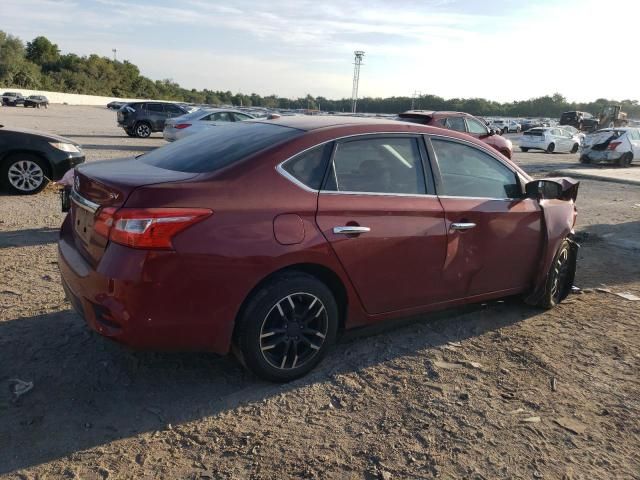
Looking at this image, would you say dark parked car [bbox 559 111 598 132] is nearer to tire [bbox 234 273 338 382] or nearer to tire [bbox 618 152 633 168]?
tire [bbox 618 152 633 168]

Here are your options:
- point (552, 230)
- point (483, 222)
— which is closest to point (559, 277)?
point (552, 230)

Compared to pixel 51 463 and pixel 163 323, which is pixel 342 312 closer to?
pixel 163 323

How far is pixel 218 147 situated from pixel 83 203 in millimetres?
932

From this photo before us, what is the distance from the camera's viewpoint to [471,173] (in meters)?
4.34

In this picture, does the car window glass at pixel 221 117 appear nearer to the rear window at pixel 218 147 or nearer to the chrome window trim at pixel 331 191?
the rear window at pixel 218 147

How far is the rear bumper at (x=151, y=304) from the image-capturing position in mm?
2902

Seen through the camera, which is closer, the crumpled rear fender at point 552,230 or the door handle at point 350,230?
the door handle at point 350,230

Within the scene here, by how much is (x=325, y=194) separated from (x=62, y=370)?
2033mm

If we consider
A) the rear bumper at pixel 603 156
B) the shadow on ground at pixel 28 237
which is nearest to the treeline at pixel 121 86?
the rear bumper at pixel 603 156

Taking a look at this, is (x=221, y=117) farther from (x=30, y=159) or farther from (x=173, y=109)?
(x=30, y=159)

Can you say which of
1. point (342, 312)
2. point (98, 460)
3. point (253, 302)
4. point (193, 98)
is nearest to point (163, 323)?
point (253, 302)

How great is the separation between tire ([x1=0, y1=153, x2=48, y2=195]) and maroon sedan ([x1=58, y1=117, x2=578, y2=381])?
5810 millimetres

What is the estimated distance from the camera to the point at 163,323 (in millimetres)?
2998

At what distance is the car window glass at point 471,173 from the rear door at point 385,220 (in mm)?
192
